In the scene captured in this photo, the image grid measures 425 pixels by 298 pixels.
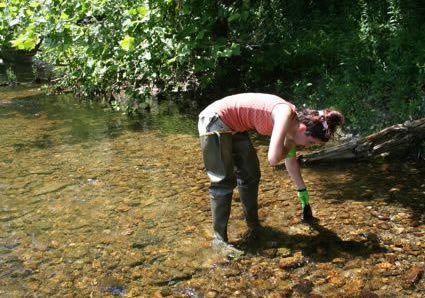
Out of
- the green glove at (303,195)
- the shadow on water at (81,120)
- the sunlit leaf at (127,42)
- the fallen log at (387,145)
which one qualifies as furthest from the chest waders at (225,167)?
the shadow on water at (81,120)

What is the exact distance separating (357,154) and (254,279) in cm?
324

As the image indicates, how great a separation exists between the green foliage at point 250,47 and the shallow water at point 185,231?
5.54ft

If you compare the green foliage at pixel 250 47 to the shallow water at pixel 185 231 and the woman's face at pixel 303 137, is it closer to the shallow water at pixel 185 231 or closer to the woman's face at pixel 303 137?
the shallow water at pixel 185 231

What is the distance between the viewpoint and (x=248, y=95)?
423cm

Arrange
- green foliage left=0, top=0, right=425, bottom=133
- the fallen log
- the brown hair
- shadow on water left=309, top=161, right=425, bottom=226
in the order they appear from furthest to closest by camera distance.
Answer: green foliage left=0, top=0, right=425, bottom=133 < the fallen log < shadow on water left=309, top=161, right=425, bottom=226 < the brown hair

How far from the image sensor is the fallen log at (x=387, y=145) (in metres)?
6.41

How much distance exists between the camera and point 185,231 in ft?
16.6

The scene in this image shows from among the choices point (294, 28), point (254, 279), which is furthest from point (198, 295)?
point (294, 28)

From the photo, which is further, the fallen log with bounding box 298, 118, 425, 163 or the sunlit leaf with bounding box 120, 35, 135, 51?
the sunlit leaf with bounding box 120, 35, 135, 51

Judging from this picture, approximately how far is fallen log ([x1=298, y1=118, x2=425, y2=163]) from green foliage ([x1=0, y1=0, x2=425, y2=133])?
721 mm

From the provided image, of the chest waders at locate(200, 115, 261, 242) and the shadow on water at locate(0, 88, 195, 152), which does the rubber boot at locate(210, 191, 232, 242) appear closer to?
the chest waders at locate(200, 115, 261, 242)

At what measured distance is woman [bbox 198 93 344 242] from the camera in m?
3.90

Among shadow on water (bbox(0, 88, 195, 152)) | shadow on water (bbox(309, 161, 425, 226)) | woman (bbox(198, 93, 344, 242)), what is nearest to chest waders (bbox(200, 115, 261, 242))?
woman (bbox(198, 93, 344, 242))

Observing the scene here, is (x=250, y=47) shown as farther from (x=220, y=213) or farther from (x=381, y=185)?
(x=220, y=213)
